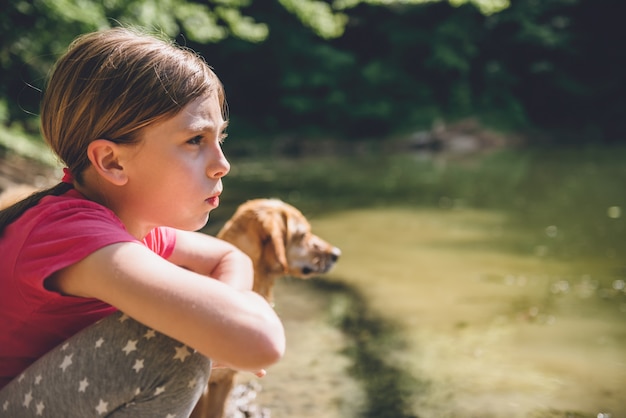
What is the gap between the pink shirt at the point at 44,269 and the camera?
1227 mm

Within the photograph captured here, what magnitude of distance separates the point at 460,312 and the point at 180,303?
410cm

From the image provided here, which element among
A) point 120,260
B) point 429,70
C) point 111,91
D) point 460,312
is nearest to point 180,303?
point 120,260

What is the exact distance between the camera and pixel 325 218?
374 inches

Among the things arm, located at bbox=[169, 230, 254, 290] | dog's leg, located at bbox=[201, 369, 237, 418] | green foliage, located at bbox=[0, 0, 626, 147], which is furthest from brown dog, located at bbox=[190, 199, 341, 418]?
green foliage, located at bbox=[0, 0, 626, 147]

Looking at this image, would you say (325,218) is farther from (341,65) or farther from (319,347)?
(341,65)

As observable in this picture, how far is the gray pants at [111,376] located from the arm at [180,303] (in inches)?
4.2

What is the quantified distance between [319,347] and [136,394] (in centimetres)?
289

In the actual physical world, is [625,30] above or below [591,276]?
above

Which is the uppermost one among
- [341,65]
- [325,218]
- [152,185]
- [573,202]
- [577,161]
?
[341,65]

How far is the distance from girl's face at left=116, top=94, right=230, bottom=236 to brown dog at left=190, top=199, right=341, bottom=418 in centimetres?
149

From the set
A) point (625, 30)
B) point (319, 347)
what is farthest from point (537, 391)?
point (625, 30)

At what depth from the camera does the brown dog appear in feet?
9.41

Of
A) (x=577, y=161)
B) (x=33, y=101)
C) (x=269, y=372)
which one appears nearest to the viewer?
(x=269, y=372)

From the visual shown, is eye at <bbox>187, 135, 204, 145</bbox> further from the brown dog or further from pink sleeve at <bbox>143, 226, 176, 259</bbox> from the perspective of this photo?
the brown dog
